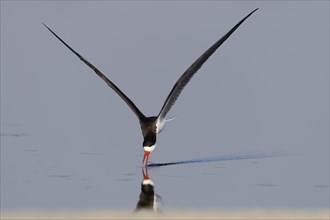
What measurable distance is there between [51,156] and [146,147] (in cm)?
127

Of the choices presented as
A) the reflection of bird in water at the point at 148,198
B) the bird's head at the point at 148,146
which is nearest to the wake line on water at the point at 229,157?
the bird's head at the point at 148,146

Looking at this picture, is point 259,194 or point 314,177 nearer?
point 259,194

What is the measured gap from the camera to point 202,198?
12203 millimetres

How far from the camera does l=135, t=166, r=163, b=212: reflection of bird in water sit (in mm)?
11406

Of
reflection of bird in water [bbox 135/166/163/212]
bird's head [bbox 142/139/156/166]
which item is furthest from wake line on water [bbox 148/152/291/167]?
reflection of bird in water [bbox 135/166/163/212]

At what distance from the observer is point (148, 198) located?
12.1 metres

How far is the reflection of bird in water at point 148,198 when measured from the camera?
11.4 m

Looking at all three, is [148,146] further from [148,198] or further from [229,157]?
[148,198]

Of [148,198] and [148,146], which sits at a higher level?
[148,198]

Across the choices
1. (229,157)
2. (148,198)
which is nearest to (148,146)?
(229,157)

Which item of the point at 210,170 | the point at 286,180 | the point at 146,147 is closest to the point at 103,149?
the point at 146,147

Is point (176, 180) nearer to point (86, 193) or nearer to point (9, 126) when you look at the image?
point (86, 193)

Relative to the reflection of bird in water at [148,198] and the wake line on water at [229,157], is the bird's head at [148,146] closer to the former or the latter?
the wake line on water at [229,157]

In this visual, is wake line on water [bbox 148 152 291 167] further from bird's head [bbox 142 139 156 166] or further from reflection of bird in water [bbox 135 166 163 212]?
reflection of bird in water [bbox 135 166 163 212]
